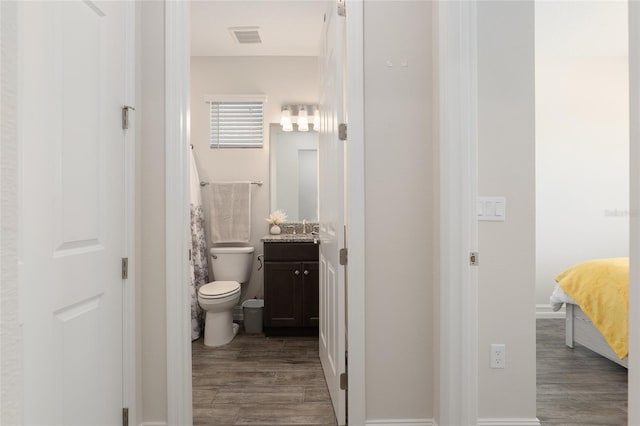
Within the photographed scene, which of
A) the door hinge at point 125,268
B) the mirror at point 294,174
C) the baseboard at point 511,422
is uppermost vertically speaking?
the mirror at point 294,174

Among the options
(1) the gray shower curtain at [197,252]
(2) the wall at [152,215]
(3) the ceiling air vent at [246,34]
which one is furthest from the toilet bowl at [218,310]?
(3) the ceiling air vent at [246,34]

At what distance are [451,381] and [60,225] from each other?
166 cm

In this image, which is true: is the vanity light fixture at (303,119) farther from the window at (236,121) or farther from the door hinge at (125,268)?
the door hinge at (125,268)

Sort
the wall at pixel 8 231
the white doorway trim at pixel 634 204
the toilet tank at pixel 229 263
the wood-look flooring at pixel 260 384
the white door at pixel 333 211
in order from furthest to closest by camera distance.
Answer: the toilet tank at pixel 229 263
the wood-look flooring at pixel 260 384
the white door at pixel 333 211
the white doorway trim at pixel 634 204
the wall at pixel 8 231

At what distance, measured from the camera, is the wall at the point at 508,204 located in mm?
2072

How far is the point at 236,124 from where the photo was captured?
4445mm

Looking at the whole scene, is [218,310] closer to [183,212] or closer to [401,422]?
[183,212]

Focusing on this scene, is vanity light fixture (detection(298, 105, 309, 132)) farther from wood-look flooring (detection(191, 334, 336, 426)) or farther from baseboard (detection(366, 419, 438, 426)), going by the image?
baseboard (detection(366, 419, 438, 426))

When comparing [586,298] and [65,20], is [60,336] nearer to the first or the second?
[65,20]

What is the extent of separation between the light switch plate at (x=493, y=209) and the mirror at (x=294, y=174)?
100 inches

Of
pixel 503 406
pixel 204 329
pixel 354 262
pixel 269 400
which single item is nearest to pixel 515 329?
pixel 503 406

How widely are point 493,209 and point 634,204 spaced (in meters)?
1.22

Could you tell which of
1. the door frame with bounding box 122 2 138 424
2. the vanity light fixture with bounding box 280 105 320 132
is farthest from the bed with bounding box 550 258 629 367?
the door frame with bounding box 122 2 138 424

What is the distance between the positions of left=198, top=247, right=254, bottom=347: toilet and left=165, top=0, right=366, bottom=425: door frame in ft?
5.00
